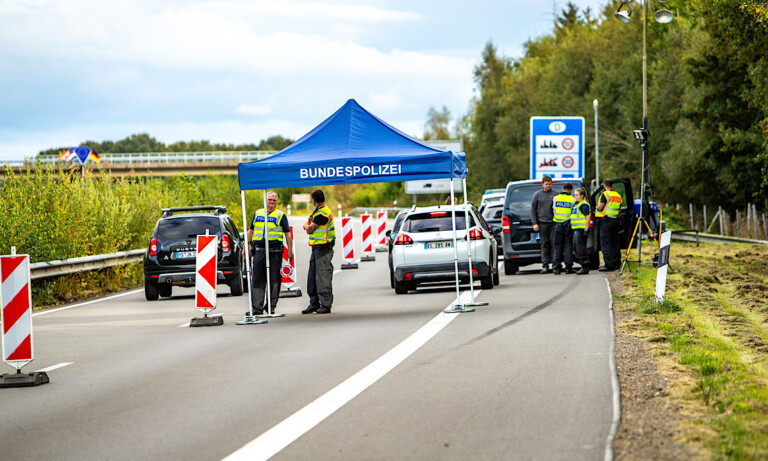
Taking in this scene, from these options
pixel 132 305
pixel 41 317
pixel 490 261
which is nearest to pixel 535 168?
pixel 490 261

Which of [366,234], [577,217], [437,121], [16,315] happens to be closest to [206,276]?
[16,315]

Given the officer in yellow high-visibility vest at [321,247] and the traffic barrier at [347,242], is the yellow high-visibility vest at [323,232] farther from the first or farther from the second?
the traffic barrier at [347,242]

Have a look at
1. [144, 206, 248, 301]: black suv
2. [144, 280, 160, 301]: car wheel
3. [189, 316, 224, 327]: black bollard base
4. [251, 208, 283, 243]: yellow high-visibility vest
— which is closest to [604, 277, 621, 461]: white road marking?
[251, 208, 283, 243]: yellow high-visibility vest

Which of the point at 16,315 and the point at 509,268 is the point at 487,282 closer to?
the point at 509,268

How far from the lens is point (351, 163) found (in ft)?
49.3

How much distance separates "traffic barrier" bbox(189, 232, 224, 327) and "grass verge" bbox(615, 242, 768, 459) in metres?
5.72

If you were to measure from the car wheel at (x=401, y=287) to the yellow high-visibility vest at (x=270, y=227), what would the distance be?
3.97 m

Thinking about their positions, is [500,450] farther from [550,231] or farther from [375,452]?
[550,231]

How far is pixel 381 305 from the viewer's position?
17.1m

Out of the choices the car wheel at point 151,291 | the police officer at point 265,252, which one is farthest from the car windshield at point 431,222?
the car wheel at point 151,291

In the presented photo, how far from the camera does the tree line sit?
90.4ft

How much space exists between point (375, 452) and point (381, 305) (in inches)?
422

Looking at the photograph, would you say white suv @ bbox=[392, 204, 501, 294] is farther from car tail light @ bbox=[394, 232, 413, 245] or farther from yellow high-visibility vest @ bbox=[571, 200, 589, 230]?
yellow high-visibility vest @ bbox=[571, 200, 589, 230]

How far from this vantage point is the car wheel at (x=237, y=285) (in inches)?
808
